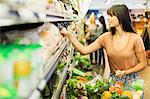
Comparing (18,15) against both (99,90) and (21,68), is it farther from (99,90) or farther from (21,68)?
(99,90)

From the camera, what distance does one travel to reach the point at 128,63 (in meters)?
2.87

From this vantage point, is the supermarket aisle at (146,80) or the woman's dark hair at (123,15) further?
the supermarket aisle at (146,80)

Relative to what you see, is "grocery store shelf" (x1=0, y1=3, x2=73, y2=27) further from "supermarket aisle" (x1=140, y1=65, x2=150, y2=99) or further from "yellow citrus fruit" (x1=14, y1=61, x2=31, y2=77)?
"supermarket aisle" (x1=140, y1=65, x2=150, y2=99)

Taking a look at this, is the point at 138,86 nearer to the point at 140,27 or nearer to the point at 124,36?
the point at 124,36

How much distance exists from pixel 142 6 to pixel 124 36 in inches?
529

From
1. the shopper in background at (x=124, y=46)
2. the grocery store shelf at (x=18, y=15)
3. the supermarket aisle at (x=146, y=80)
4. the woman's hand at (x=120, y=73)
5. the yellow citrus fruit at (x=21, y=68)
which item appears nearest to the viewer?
the grocery store shelf at (x=18, y=15)

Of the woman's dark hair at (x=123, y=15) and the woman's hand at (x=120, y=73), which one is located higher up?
the woman's dark hair at (x=123, y=15)

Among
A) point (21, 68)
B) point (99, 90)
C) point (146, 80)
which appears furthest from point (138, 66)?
point (146, 80)

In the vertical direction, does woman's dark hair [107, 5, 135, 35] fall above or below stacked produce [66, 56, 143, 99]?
above

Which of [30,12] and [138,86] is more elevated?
[30,12]

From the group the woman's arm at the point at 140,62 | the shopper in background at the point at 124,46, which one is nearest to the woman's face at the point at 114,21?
the shopper in background at the point at 124,46

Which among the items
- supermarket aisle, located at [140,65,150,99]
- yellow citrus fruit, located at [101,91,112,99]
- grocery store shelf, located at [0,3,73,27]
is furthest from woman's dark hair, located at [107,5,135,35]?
supermarket aisle, located at [140,65,150,99]

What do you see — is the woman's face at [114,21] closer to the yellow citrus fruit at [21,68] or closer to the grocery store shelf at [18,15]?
the grocery store shelf at [18,15]

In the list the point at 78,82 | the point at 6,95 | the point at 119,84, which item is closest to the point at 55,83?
the point at 78,82
